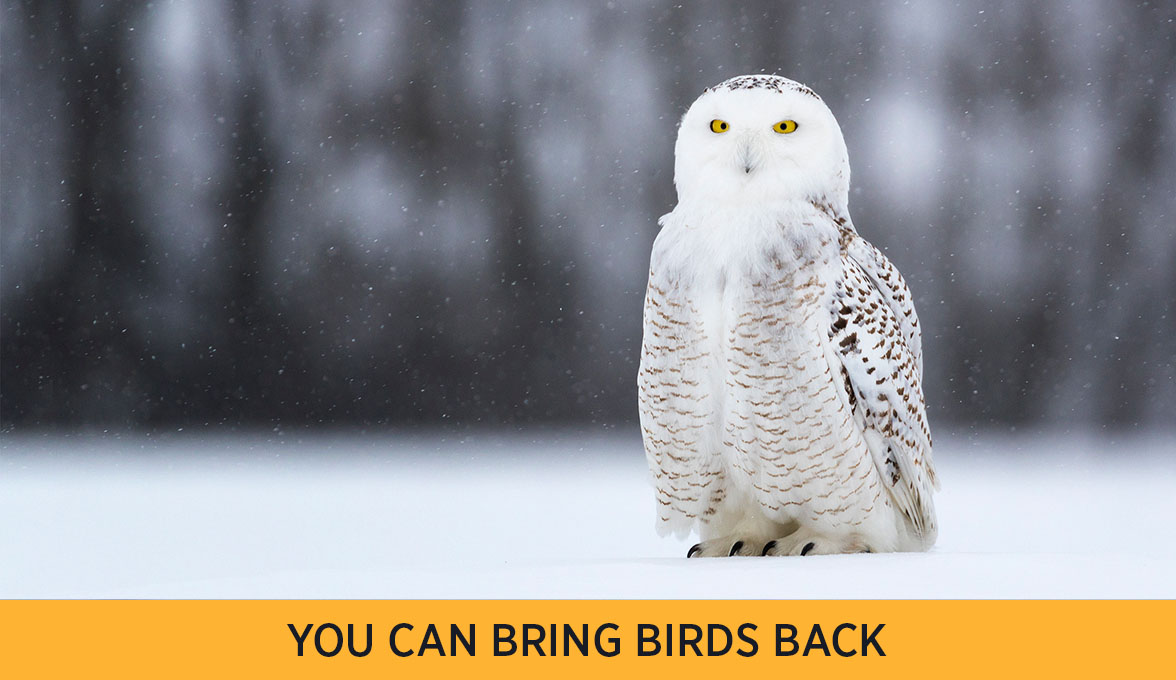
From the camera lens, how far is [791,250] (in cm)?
124

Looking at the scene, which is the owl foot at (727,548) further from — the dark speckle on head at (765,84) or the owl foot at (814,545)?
the dark speckle on head at (765,84)

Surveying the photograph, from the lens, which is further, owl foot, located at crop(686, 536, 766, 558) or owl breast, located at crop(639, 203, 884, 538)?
owl foot, located at crop(686, 536, 766, 558)

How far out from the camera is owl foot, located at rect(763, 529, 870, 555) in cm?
129

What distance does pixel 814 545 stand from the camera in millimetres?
1291

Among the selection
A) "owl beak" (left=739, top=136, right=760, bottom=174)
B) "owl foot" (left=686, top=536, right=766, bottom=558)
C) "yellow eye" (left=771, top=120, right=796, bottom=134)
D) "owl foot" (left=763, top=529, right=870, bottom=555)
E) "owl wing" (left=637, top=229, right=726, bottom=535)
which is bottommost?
"owl foot" (left=686, top=536, right=766, bottom=558)

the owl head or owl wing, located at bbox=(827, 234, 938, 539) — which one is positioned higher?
the owl head

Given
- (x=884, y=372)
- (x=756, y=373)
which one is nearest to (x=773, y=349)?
(x=756, y=373)

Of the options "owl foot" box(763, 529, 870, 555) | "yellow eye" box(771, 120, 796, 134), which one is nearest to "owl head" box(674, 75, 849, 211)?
"yellow eye" box(771, 120, 796, 134)

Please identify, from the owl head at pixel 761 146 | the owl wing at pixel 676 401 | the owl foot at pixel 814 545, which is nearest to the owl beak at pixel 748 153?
the owl head at pixel 761 146

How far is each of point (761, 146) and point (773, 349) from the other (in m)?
0.24

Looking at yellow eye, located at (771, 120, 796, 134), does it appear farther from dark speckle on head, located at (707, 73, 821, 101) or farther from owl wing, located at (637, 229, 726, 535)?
owl wing, located at (637, 229, 726, 535)

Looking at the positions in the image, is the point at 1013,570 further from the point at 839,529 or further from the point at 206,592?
the point at 206,592

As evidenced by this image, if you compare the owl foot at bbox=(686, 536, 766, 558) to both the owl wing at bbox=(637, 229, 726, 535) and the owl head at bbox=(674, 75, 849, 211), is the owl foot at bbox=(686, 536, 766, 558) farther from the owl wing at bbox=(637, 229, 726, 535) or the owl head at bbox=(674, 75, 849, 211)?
the owl head at bbox=(674, 75, 849, 211)
